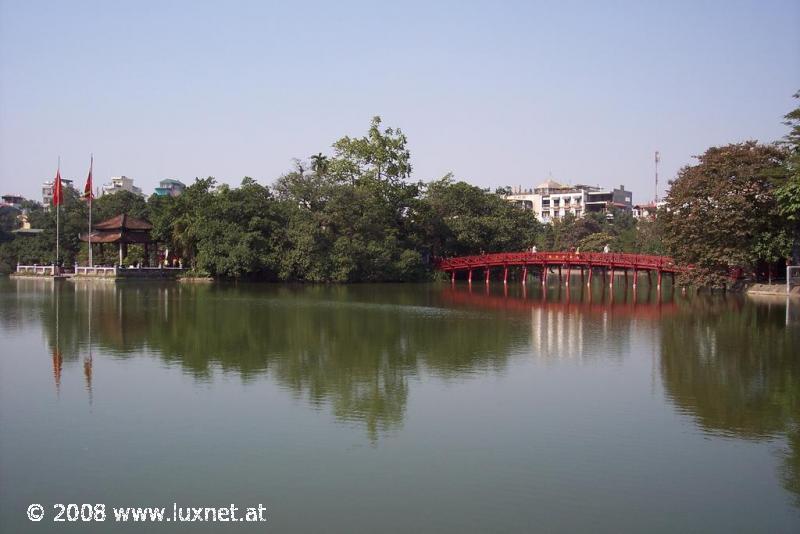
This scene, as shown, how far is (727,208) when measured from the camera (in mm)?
35500

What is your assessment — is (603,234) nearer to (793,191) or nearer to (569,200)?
(569,200)

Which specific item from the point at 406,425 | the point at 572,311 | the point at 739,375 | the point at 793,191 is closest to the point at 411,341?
the point at 739,375

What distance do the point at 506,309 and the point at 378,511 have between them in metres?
22.9

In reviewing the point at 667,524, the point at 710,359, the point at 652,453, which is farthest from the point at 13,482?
the point at 710,359

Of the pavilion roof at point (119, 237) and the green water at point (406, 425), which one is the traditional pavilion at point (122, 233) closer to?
the pavilion roof at point (119, 237)

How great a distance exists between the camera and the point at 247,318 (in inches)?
1013

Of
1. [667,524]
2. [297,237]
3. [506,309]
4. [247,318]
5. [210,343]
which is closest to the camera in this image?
[667,524]

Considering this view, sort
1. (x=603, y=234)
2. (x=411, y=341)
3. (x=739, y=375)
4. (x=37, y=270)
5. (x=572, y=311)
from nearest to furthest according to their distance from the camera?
(x=739, y=375)
(x=411, y=341)
(x=572, y=311)
(x=37, y=270)
(x=603, y=234)

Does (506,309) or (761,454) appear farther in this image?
(506,309)

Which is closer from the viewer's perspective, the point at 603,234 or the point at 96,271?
the point at 96,271

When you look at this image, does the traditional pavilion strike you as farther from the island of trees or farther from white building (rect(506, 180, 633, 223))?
white building (rect(506, 180, 633, 223))

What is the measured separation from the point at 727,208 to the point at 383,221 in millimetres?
21258

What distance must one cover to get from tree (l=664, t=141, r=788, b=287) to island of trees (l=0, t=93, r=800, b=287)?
0.20 ft

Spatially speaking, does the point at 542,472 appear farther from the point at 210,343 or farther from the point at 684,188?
the point at 684,188
